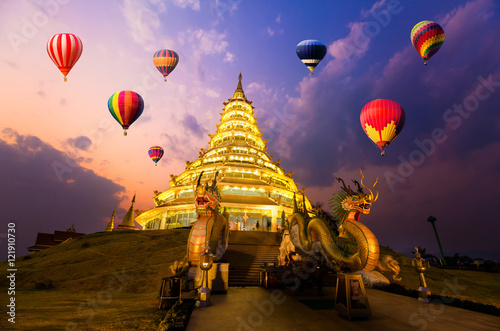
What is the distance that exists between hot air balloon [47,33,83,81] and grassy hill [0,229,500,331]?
53.4 feet

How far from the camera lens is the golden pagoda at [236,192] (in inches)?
1142

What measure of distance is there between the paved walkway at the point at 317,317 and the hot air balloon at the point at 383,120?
624 inches

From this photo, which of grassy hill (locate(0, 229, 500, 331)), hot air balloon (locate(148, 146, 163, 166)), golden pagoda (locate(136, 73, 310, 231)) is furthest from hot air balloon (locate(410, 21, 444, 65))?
hot air balloon (locate(148, 146, 163, 166))

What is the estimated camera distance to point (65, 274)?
44.3ft

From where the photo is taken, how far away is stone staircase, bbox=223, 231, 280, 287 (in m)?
12.7

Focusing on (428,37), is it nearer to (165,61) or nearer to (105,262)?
(165,61)

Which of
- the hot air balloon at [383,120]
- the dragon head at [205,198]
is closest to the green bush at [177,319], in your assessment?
the dragon head at [205,198]

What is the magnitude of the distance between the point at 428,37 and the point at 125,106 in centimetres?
3540

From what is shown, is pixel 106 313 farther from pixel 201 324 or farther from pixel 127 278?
pixel 127 278

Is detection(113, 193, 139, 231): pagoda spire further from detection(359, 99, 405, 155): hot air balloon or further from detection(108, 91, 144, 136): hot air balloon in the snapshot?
detection(359, 99, 405, 155): hot air balloon

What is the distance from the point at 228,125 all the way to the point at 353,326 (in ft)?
135

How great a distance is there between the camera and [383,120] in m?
20.4

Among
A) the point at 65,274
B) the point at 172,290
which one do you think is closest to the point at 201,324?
the point at 172,290

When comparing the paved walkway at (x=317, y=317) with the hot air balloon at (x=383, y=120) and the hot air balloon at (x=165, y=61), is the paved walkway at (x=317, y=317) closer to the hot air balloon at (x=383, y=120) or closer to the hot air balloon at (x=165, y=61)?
the hot air balloon at (x=383, y=120)
